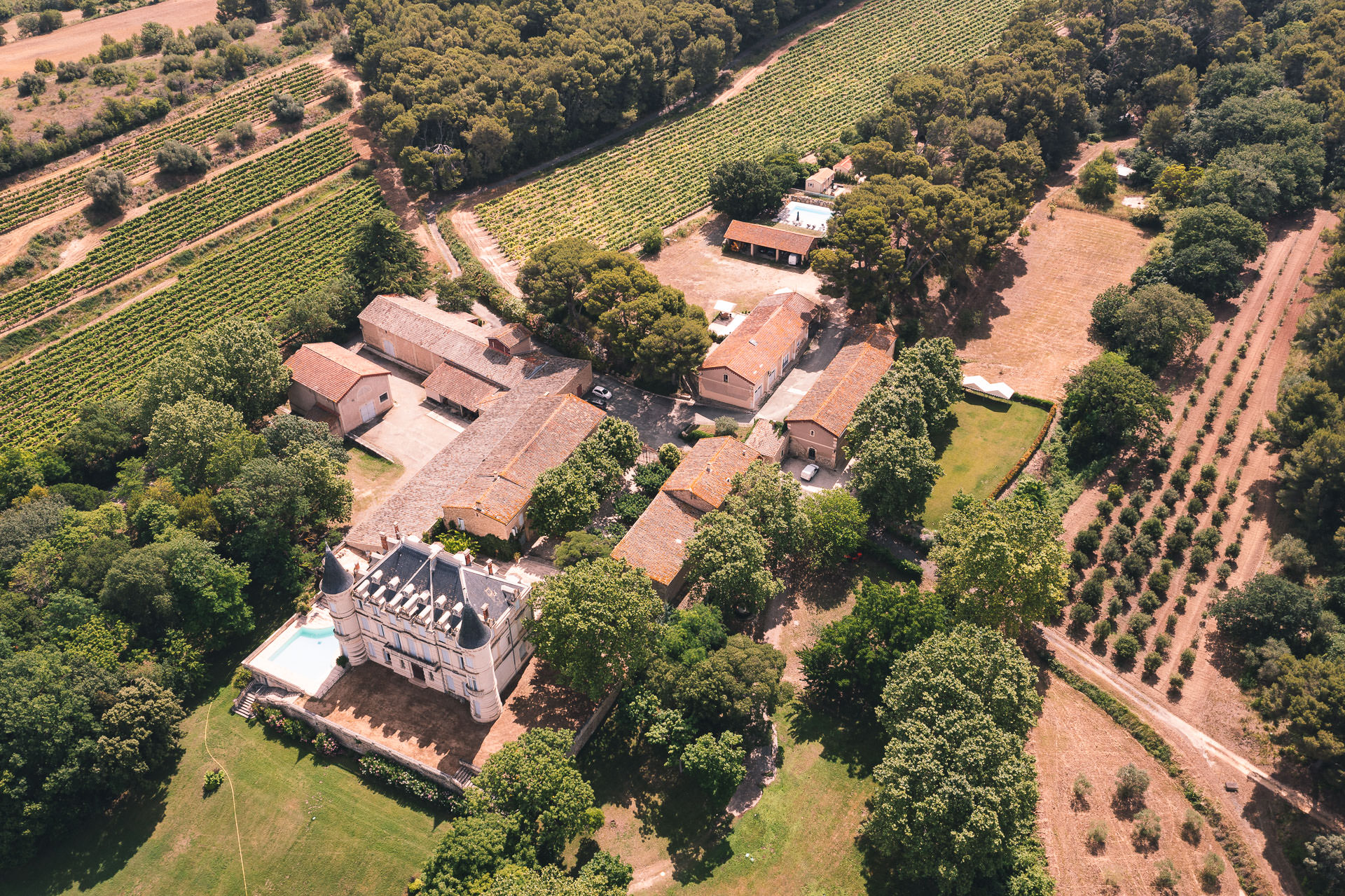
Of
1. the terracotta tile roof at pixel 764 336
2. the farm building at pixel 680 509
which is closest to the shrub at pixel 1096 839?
Result: the farm building at pixel 680 509

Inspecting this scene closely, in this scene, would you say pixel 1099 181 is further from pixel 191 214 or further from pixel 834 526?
pixel 191 214

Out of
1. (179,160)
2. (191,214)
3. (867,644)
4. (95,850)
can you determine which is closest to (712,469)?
(867,644)

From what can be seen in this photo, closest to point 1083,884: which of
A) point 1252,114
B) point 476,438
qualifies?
point 476,438

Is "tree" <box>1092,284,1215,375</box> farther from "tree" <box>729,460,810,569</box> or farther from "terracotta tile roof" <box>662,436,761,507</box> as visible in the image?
"tree" <box>729,460,810,569</box>

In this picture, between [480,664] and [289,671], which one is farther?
[289,671]

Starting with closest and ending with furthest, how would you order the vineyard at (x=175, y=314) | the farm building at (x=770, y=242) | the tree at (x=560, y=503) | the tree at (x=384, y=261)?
the tree at (x=560, y=503) < the vineyard at (x=175, y=314) < the tree at (x=384, y=261) < the farm building at (x=770, y=242)

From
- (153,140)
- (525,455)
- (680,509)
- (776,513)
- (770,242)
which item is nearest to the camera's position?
(776,513)

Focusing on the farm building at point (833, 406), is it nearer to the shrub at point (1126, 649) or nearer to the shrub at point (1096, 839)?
the shrub at point (1126, 649)
